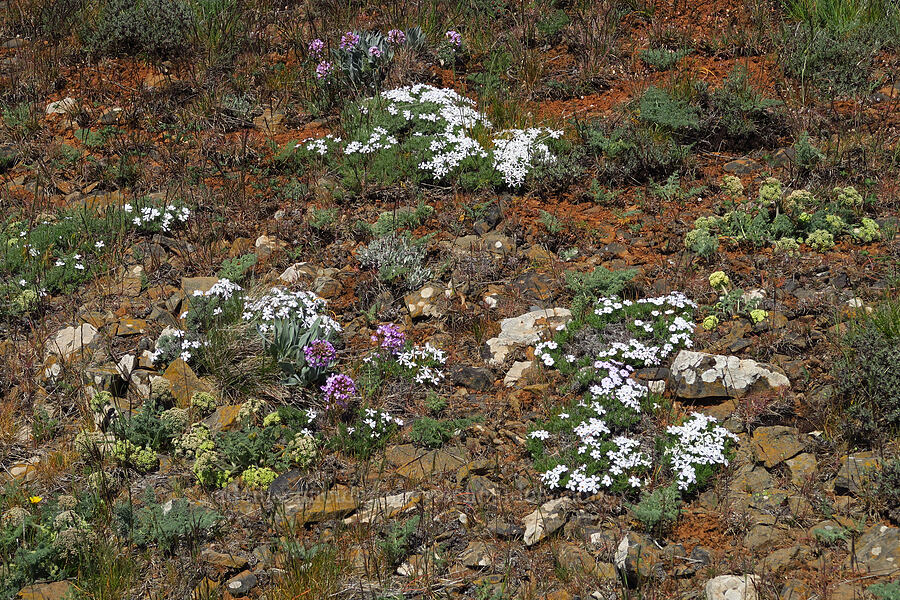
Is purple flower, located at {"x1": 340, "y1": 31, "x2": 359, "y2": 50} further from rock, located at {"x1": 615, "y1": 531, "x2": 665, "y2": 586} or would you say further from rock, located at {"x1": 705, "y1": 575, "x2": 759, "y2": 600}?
rock, located at {"x1": 705, "y1": 575, "x2": 759, "y2": 600}

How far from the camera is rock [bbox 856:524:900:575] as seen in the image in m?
3.80

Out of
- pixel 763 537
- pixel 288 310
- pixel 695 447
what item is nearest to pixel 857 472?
Result: pixel 763 537

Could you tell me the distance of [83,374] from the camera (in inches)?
217

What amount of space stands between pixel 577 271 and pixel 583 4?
4.65 m

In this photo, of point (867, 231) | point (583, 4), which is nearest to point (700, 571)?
point (867, 231)

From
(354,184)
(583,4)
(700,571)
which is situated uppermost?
(583,4)

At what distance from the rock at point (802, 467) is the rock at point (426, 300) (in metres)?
2.85

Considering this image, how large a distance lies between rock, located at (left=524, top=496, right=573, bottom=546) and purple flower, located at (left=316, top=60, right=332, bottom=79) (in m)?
5.76

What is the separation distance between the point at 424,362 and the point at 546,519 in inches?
66.9

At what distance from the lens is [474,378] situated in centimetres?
559

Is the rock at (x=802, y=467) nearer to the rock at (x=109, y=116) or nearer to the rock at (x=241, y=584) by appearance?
the rock at (x=241, y=584)

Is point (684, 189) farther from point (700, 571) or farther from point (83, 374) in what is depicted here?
point (83, 374)

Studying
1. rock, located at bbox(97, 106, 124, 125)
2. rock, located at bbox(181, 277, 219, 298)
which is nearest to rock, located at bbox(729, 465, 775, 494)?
rock, located at bbox(181, 277, 219, 298)

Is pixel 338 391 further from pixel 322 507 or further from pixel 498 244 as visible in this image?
pixel 498 244
